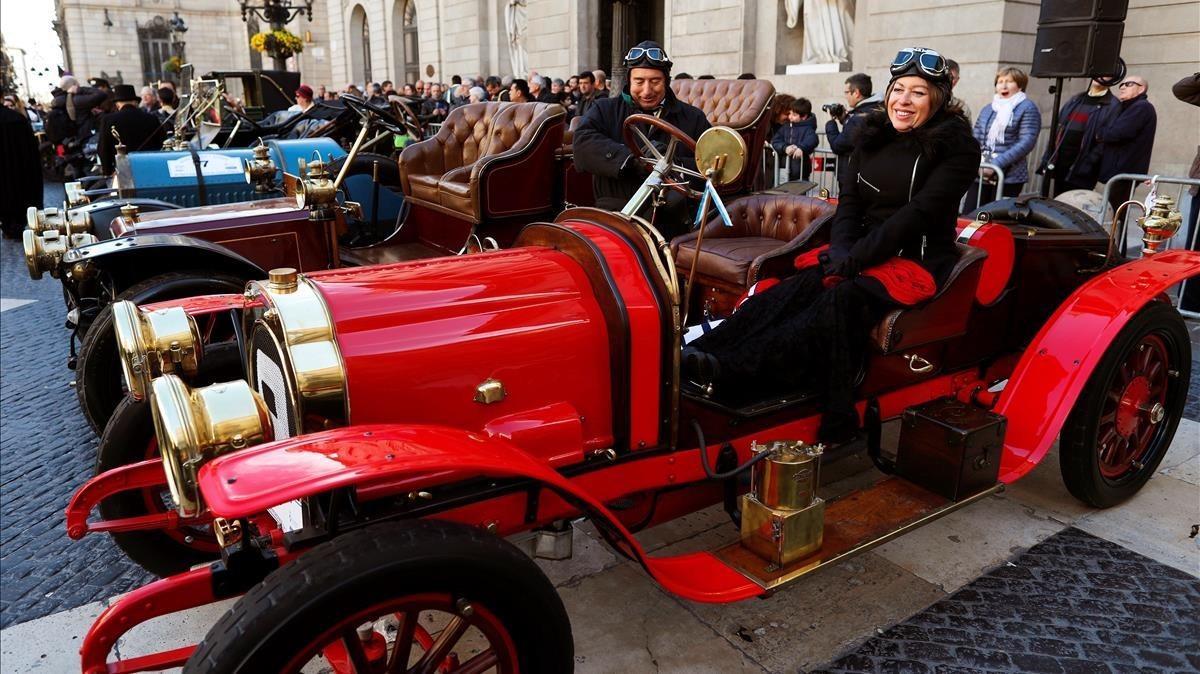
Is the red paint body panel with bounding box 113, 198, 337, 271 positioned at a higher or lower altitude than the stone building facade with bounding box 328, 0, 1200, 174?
lower

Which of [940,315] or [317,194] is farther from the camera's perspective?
[317,194]

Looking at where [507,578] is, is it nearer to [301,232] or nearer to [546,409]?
[546,409]

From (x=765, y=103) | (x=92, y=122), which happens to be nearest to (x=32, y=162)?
(x=92, y=122)

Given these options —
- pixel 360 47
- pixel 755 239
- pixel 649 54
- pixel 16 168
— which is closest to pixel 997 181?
pixel 755 239

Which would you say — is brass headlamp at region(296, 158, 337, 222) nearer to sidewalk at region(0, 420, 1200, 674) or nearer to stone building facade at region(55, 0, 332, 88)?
sidewalk at region(0, 420, 1200, 674)

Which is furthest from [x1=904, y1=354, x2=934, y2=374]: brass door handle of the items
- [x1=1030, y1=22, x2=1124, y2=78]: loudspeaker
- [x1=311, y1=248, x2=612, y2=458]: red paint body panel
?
[x1=1030, y1=22, x2=1124, y2=78]: loudspeaker

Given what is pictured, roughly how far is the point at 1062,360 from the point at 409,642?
2.60 m

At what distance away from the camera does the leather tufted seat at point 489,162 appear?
5.50 m

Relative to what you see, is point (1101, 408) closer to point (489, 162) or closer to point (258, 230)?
point (489, 162)

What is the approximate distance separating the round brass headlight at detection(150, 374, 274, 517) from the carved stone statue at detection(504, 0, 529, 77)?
1927 cm

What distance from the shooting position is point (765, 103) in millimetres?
7301

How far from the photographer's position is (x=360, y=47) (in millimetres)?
30453

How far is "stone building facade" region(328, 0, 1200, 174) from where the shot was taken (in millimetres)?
9773

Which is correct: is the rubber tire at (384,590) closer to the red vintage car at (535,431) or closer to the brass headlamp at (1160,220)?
the red vintage car at (535,431)
